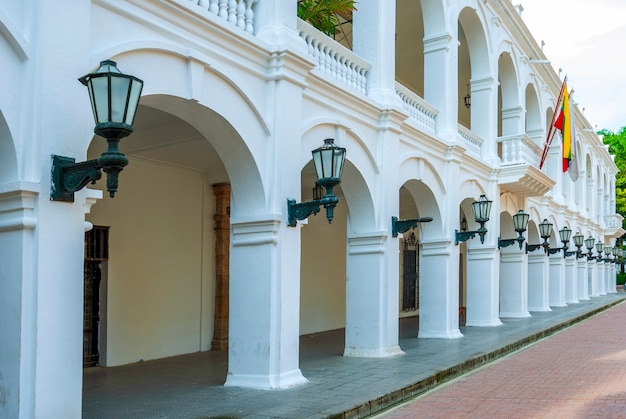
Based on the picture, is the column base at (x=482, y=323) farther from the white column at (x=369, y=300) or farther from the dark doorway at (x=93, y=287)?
the dark doorway at (x=93, y=287)

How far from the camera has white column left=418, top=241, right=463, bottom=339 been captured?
1362cm

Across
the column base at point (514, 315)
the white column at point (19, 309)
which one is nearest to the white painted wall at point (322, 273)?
the column base at point (514, 315)

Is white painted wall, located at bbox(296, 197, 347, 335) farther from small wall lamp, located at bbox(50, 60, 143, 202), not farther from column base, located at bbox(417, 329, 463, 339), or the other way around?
small wall lamp, located at bbox(50, 60, 143, 202)

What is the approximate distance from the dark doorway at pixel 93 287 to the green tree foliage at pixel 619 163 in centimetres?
4749

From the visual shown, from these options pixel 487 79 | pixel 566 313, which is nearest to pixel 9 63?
pixel 487 79

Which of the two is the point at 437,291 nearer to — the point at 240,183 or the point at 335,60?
the point at 335,60

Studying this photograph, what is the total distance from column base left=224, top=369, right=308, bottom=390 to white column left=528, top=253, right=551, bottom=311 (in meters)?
15.5

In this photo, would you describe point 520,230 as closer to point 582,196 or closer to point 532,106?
point 532,106

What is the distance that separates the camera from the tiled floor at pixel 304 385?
6.90 m

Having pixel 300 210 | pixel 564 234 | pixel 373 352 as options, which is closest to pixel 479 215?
Result: pixel 373 352

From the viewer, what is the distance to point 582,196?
103 ft

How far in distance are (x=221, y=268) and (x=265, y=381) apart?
4983 millimetres

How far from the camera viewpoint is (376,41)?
1093 cm

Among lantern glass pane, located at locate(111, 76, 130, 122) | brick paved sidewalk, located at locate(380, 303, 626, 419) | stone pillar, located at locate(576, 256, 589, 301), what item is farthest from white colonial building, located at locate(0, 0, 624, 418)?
stone pillar, located at locate(576, 256, 589, 301)
